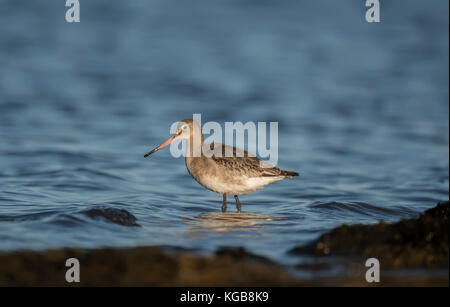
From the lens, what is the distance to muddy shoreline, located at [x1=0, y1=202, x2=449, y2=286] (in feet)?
14.2

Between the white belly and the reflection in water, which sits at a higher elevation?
the white belly

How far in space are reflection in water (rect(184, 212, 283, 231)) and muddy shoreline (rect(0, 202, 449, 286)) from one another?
1.56m

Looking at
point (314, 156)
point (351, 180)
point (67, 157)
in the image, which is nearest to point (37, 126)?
point (67, 157)

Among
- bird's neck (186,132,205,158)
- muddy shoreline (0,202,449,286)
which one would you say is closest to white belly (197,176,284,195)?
bird's neck (186,132,205,158)

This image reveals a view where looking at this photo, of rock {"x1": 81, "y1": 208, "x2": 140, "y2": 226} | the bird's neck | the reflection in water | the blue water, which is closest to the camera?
rock {"x1": 81, "y1": 208, "x2": 140, "y2": 226}

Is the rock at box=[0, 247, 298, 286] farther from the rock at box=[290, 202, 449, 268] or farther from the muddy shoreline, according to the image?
the rock at box=[290, 202, 449, 268]

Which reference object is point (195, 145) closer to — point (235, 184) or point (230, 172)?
point (230, 172)

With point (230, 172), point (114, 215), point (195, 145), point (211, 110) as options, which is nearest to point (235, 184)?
point (230, 172)

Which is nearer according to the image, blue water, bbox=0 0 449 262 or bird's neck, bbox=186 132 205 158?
blue water, bbox=0 0 449 262

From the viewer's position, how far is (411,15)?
66.1 feet

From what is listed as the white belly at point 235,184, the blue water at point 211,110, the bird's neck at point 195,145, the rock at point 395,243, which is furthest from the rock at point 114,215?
the rock at point 395,243

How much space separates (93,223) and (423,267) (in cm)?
322

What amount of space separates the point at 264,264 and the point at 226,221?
2311 mm
